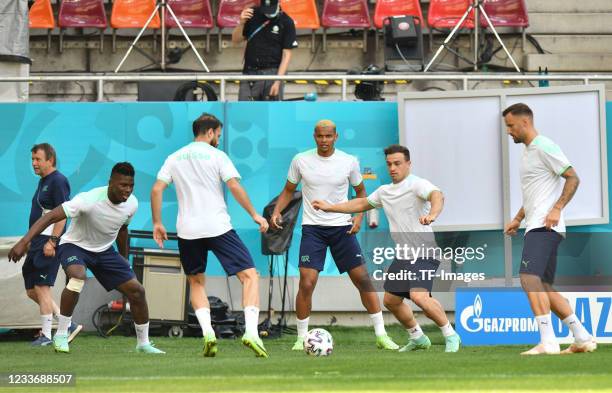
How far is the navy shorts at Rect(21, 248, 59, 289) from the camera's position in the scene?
15.7m

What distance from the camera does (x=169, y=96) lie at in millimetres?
18781

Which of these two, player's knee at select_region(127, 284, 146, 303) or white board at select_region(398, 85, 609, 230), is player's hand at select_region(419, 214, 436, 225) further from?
white board at select_region(398, 85, 609, 230)

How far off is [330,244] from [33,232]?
3.09m

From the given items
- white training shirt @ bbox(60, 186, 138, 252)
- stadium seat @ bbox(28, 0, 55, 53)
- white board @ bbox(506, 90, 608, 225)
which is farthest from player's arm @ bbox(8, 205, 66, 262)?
stadium seat @ bbox(28, 0, 55, 53)

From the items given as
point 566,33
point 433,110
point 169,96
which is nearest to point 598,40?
point 566,33

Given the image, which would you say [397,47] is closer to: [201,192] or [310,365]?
[201,192]

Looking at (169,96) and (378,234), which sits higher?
(169,96)

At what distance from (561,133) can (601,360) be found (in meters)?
6.72

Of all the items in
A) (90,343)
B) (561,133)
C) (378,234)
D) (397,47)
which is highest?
(397,47)

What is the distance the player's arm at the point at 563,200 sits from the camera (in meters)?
12.5

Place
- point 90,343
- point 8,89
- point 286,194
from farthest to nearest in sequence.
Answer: point 8,89, point 90,343, point 286,194

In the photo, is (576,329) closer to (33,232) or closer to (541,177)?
(541,177)

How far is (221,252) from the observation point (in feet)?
42.4

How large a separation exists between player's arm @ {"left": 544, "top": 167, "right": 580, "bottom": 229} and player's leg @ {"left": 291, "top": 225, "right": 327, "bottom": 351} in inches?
109
